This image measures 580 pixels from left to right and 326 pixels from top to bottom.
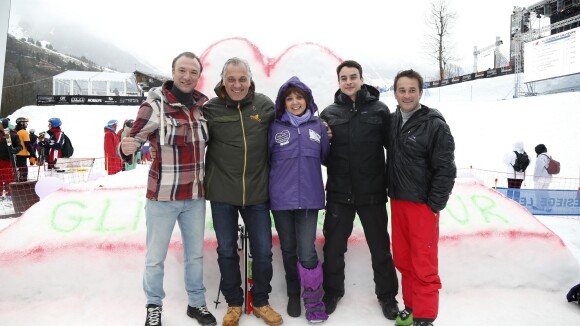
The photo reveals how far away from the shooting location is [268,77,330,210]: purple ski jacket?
2.78 m

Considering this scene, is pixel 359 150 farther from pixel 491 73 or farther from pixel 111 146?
pixel 491 73

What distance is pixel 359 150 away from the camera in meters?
2.87

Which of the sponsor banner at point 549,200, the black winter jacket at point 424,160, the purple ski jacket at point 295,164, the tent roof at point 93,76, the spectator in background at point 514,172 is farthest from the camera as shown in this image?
the tent roof at point 93,76

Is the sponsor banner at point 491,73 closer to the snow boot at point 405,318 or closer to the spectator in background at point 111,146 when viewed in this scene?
the spectator in background at point 111,146

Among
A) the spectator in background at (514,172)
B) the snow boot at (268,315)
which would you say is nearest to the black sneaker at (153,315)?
the snow boot at (268,315)

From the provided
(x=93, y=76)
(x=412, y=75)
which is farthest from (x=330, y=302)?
(x=93, y=76)

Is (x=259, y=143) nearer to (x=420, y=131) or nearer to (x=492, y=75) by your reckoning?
(x=420, y=131)

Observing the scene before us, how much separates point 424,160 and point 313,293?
132 centimetres

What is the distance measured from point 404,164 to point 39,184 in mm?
5088

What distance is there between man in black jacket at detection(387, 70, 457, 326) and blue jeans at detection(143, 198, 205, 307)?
1504mm

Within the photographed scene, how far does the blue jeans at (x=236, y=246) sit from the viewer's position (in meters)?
2.81

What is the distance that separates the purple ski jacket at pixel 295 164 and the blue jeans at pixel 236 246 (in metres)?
0.17

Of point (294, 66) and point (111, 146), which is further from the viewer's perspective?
point (111, 146)

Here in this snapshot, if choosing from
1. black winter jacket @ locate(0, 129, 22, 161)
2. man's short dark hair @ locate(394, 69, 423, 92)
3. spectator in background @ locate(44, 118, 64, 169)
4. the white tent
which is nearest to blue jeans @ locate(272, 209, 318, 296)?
man's short dark hair @ locate(394, 69, 423, 92)
